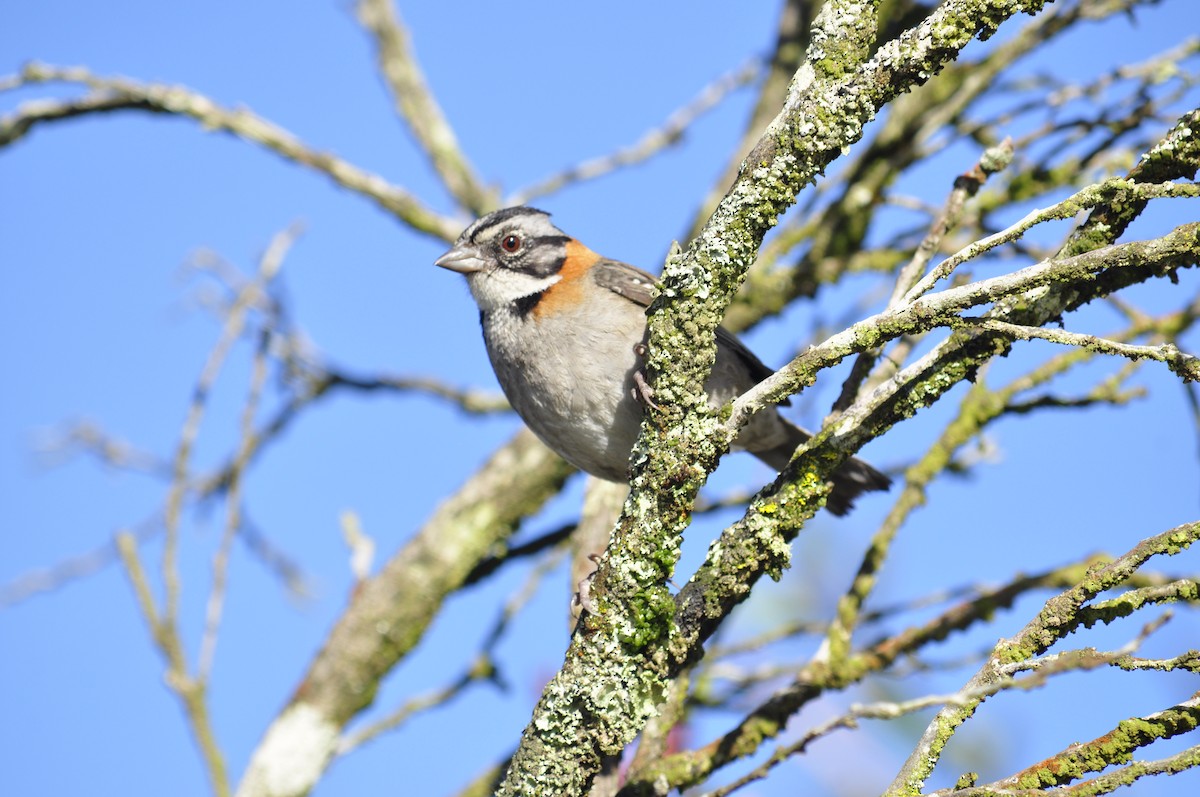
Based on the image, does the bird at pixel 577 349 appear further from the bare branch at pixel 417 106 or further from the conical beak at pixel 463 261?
the bare branch at pixel 417 106

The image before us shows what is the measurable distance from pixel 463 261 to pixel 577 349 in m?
1.16

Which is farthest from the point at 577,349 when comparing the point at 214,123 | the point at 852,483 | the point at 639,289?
the point at 214,123

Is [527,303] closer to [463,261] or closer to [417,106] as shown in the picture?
[463,261]

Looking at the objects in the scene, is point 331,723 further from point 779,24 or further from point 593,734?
point 779,24

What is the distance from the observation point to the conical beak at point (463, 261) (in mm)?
5613

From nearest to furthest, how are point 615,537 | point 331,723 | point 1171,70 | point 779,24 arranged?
1. point 615,537
2. point 1171,70
3. point 331,723
4. point 779,24

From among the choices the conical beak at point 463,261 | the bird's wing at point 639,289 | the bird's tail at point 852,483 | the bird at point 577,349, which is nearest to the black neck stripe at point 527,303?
the bird at point 577,349

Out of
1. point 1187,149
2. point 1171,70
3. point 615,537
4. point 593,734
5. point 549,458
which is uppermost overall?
point 1171,70

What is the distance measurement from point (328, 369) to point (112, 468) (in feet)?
4.98

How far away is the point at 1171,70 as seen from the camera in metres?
5.02

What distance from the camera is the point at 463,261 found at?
564cm

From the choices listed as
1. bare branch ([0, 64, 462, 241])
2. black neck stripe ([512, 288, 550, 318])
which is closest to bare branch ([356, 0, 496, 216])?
bare branch ([0, 64, 462, 241])

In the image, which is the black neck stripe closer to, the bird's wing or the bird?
the bird

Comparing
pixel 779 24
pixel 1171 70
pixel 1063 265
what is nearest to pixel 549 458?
pixel 779 24
